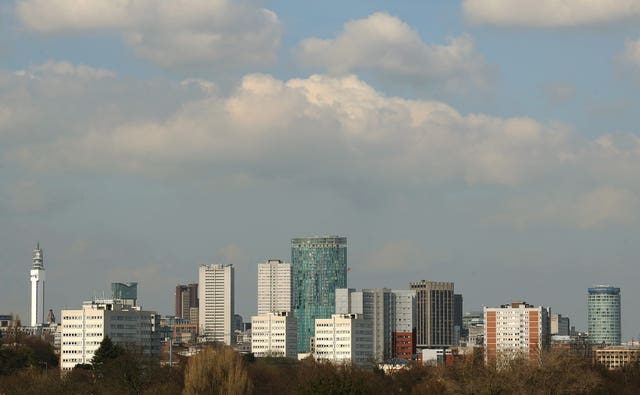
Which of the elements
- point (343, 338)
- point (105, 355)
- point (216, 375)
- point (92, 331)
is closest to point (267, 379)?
point (105, 355)

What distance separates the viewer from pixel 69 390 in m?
86.8

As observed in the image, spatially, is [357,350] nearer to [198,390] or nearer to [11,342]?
[11,342]

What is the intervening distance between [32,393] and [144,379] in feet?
62.4

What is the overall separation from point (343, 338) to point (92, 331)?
43370mm

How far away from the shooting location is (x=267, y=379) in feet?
354

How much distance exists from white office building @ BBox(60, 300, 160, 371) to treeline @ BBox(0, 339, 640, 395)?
4040 cm

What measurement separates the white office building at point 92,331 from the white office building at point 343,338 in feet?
102

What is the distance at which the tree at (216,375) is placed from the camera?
8388cm

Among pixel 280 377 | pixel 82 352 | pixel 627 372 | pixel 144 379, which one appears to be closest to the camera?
pixel 144 379

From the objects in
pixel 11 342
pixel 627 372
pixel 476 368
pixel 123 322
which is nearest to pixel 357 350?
pixel 123 322

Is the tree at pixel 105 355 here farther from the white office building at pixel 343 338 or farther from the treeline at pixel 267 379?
the white office building at pixel 343 338

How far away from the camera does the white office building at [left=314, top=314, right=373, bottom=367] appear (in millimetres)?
192625

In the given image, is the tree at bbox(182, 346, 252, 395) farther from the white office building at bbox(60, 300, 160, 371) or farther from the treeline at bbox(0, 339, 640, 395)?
the white office building at bbox(60, 300, 160, 371)

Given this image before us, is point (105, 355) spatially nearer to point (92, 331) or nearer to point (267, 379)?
point (267, 379)
